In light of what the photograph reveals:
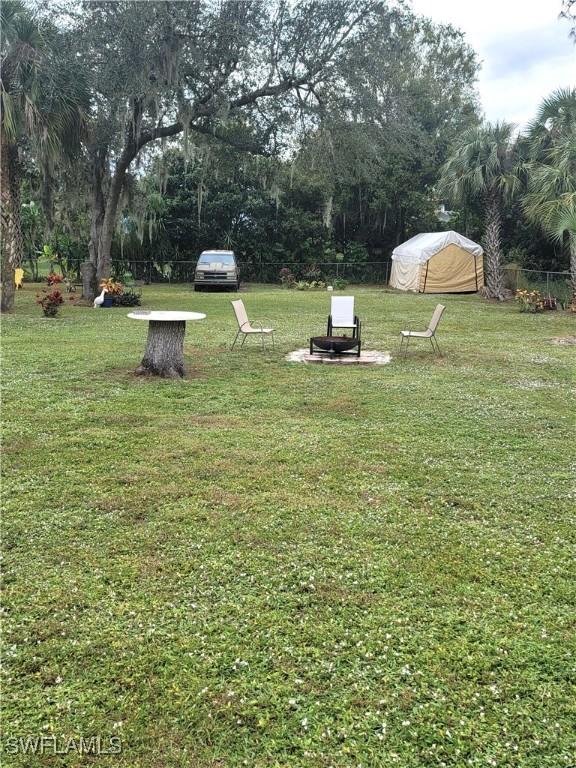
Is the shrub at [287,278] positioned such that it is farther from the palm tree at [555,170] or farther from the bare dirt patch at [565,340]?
the bare dirt patch at [565,340]

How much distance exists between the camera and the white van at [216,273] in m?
19.8

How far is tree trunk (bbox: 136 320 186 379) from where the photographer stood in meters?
6.59

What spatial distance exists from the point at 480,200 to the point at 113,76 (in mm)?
11633

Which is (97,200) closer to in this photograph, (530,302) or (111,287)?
(111,287)

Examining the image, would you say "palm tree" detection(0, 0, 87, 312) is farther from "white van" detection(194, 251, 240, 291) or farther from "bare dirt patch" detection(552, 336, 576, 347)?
"bare dirt patch" detection(552, 336, 576, 347)

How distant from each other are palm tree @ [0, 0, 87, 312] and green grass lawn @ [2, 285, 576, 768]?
7.15m

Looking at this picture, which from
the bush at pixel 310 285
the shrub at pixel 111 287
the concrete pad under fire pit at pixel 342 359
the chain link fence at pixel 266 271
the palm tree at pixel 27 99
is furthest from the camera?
the chain link fence at pixel 266 271

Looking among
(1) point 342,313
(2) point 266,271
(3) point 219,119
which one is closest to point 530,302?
(1) point 342,313

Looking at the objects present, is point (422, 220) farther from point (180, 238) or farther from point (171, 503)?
point (171, 503)

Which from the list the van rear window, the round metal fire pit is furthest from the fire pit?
the van rear window

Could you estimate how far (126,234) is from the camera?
21.8 metres

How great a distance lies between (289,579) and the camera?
2.68 m

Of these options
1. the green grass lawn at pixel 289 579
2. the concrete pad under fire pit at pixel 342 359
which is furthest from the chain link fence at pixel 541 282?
the green grass lawn at pixel 289 579

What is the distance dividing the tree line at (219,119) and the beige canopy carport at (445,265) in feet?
4.54
